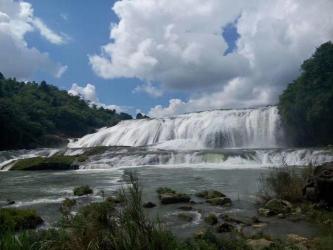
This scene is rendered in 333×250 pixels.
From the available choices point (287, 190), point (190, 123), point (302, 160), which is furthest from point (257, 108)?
point (287, 190)

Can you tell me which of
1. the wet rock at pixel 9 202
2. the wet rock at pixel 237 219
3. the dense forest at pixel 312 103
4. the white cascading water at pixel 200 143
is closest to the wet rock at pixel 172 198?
the wet rock at pixel 237 219

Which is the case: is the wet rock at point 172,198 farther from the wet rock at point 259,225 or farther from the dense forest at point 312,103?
the dense forest at point 312,103

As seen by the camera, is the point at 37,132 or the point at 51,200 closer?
the point at 51,200

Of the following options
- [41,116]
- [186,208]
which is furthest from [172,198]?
[41,116]

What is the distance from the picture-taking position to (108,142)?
53875mm

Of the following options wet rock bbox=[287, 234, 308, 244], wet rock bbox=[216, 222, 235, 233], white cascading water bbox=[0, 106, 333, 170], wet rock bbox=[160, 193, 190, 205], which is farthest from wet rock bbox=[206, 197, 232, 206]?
white cascading water bbox=[0, 106, 333, 170]

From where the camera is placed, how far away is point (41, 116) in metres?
76.1

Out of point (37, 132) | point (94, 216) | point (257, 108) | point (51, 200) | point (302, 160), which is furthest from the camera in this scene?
point (37, 132)

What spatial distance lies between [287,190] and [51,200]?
8425 mm

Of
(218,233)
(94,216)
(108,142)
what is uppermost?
(108,142)

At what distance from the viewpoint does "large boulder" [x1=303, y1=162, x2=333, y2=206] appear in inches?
474

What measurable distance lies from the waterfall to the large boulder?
31.3 metres

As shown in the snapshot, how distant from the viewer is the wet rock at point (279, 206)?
1205 cm

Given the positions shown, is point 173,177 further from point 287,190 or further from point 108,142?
point 108,142
